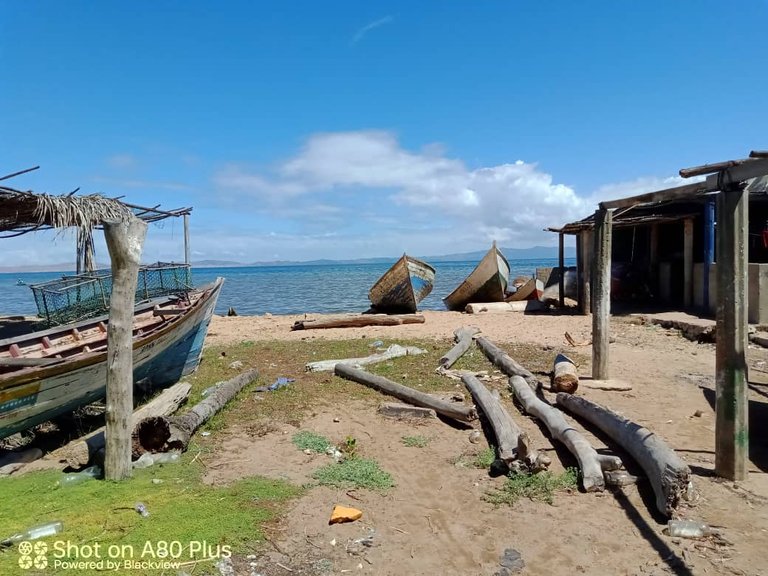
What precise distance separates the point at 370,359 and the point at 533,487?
5.38m

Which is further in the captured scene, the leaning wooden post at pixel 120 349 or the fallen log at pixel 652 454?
the leaning wooden post at pixel 120 349

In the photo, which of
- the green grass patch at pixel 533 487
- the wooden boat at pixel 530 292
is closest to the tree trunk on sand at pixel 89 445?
the green grass patch at pixel 533 487

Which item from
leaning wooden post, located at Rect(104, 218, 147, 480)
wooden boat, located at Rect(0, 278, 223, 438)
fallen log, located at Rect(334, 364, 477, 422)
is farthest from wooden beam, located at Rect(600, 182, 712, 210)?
wooden boat, located at Rect(0, 278, 223, 438)

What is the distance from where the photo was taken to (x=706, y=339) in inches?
417

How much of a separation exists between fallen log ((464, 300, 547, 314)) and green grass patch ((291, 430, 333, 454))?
1262 centimetres

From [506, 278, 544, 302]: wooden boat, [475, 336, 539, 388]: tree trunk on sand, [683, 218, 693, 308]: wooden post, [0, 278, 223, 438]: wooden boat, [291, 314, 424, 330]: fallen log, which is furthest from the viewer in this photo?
[506, 278, 544, 302]: wooden boat

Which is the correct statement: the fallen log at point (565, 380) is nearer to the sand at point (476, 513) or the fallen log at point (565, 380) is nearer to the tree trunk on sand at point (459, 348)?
the sand at point (476, 513)

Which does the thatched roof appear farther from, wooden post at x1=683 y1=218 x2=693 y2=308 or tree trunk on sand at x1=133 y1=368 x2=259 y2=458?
wooden post at x1=683 y1=218 x2=693 y2=308

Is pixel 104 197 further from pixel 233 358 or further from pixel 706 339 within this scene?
pixel 706 339

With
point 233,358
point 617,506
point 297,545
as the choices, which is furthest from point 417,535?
point 233,358

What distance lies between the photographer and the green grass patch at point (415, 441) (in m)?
5.54

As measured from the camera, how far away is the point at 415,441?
561 cm

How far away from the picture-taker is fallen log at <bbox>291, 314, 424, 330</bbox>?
1487 centimetres

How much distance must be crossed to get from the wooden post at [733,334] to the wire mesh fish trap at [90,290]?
769 cm
